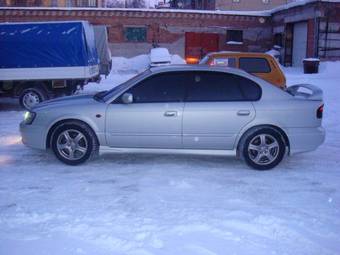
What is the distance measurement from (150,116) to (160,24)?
88.4 ft

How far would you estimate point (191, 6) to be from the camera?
5609 cm

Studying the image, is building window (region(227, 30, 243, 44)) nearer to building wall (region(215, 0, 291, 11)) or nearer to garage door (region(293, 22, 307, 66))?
garage door (region(293, 22, 307, 66))

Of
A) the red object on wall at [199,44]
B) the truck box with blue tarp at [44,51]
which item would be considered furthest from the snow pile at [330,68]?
the truck box with blue tarp at [44,51]

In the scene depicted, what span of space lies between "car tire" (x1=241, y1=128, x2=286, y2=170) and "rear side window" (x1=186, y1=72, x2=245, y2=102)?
2.15 ft

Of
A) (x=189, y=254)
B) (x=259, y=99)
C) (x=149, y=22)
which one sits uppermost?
(x=149, y=22)

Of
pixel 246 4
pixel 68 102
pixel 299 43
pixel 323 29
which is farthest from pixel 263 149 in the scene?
pixel 246 4

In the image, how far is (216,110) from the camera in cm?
688

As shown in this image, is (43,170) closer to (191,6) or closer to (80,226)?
(80,226)

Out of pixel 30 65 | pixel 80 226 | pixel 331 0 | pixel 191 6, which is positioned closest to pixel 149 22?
pixel 331 0

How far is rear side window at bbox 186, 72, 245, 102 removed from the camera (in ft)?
22.9

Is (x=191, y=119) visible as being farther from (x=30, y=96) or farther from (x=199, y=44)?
(x=199, y=44)

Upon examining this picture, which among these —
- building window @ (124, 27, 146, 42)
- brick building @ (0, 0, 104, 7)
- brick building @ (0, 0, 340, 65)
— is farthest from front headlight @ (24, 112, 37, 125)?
brick building @ (0, 0, 104, 7)

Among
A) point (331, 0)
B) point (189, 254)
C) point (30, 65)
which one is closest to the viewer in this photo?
point (189, 254)

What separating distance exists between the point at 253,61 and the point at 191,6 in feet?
150
